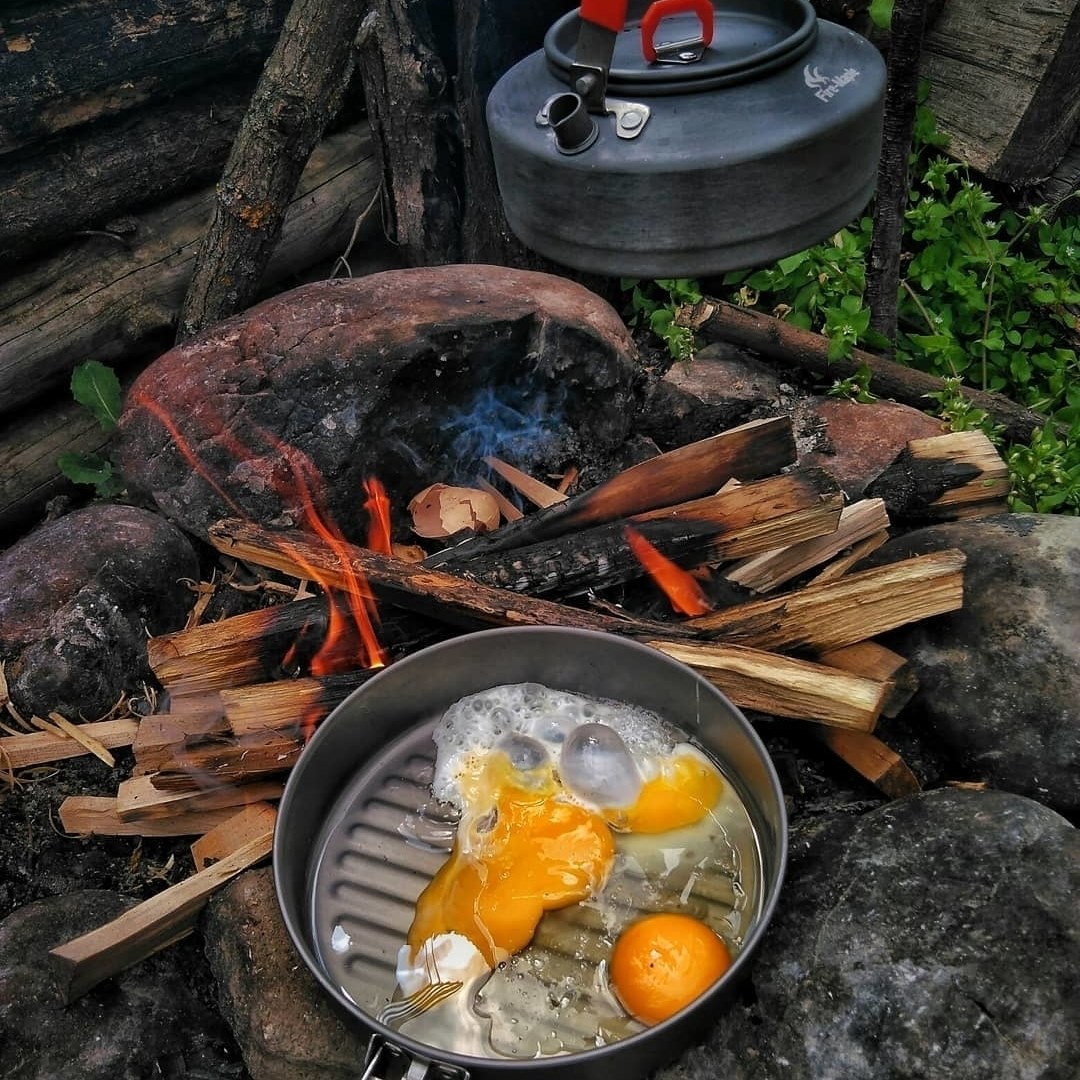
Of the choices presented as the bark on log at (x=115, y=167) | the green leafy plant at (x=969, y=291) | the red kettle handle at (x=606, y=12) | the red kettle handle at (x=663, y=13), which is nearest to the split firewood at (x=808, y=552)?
the green leafy plant at (x=969, y=291)

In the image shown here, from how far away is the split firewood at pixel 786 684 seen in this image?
245 cm

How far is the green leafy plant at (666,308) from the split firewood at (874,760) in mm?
1958

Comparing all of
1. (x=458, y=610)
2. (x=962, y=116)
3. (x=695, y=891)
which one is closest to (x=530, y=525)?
(x=458, y=610)

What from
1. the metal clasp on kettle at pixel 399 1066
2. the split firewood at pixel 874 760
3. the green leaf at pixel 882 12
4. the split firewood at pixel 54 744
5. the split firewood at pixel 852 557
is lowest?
the split firewood at pixel 54 744

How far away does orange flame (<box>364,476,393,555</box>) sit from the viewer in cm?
328

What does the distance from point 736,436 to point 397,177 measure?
2313 millimetres

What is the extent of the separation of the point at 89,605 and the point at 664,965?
82.4 inches

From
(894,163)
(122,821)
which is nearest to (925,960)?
(122,821)

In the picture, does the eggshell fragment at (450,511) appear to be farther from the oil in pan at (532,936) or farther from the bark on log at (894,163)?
the bark on log at (894,163)

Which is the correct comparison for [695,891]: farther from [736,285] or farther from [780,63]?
[736,285]

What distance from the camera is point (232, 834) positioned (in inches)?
104

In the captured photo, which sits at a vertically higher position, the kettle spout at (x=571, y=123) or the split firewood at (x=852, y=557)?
the kettle spout at (x=571, y=123)

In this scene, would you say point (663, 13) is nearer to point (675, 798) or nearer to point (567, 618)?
point (567, 618)

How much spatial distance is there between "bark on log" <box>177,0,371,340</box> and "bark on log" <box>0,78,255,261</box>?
371mm
